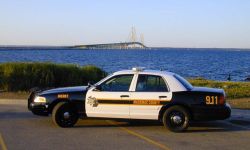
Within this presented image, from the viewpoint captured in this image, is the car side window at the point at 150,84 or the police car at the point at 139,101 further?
the car side window at the point at 150,84

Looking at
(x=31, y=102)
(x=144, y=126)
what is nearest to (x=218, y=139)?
(x=144, y=126)

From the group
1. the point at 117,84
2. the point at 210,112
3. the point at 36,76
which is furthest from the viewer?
the point at 36,76

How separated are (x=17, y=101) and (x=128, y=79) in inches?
240

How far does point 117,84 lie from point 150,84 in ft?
2.61

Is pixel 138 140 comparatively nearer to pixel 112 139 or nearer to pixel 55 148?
pixel 112 139

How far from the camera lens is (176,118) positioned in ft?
38.6

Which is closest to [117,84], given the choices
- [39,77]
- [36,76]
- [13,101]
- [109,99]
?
[109,99]

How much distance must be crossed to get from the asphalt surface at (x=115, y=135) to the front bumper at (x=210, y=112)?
378mm

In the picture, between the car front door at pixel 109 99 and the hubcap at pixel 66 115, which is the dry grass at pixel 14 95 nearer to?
the hubcap at pixel 66 115

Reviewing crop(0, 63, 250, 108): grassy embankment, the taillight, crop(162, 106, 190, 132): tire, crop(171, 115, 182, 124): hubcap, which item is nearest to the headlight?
crop(162, 106, 190, 132): tire

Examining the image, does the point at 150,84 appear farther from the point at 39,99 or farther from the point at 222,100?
the point at 39,99

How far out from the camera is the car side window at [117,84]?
39.6ft

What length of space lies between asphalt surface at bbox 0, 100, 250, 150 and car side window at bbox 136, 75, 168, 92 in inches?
38.1

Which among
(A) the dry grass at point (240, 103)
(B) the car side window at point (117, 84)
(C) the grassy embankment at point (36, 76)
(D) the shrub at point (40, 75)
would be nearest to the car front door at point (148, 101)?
(B) the car side window at point (117, 84)
